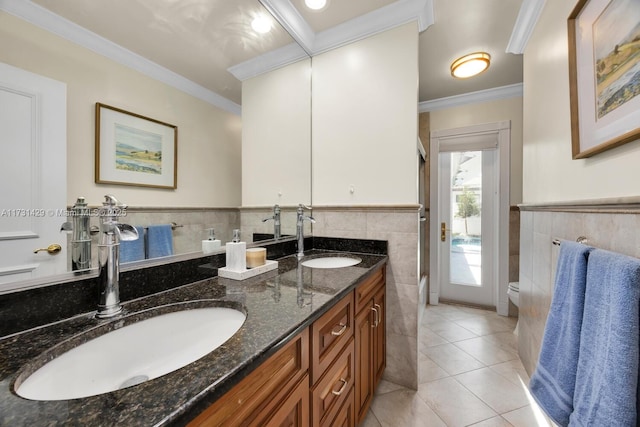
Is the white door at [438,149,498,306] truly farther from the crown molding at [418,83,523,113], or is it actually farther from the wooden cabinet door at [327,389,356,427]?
the wooden cabinet door at [327,389,356,427]

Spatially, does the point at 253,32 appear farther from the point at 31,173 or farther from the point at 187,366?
the point at 187,366

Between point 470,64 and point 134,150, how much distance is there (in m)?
2.42

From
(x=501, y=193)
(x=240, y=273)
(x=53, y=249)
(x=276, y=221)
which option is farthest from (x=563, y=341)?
(x=501, y=193)

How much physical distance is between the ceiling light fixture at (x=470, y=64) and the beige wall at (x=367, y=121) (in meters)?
0.70

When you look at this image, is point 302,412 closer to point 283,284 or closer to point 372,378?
point 283,284

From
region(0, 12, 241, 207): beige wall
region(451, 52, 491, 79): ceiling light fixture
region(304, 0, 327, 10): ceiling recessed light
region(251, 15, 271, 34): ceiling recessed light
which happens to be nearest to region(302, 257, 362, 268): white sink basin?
region(0, 12, 241, 207): beige wall

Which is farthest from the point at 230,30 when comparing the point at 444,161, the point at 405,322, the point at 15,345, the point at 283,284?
the point at 444,161

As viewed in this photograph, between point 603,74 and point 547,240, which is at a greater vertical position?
point 603,74

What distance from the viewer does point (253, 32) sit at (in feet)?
4.90

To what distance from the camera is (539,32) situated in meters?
1.60

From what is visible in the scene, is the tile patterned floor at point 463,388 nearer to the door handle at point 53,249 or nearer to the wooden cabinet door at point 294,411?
the wooden cabinet door at point 294,411

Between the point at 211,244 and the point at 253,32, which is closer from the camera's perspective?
the point at 211,244

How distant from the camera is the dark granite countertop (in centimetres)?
38

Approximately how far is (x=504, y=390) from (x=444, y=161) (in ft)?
7.54
